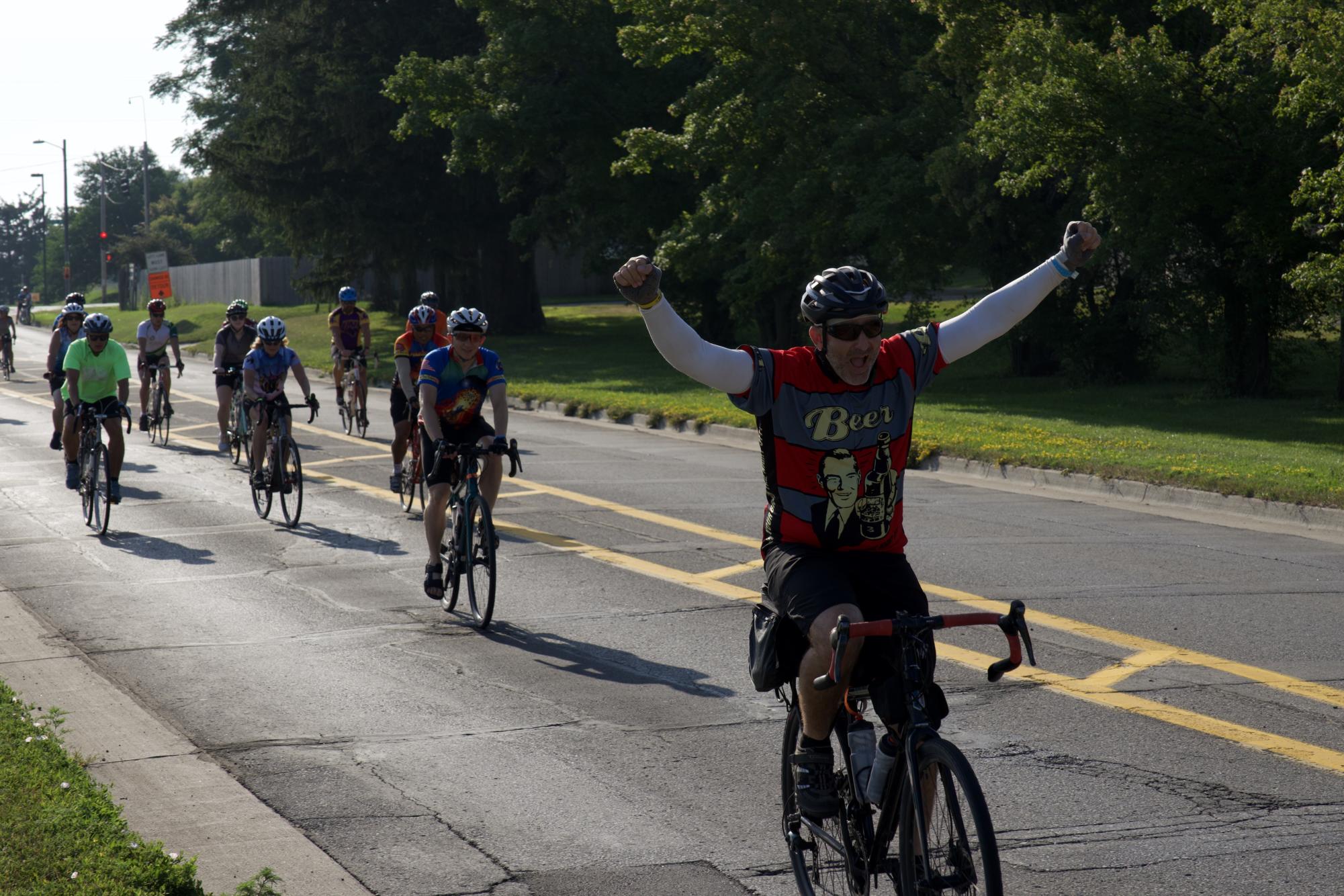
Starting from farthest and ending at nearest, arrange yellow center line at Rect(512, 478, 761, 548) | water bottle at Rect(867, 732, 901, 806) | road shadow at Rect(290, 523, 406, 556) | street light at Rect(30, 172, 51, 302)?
1. street light at Rect(30, 172, 51, 302)
2. yellow center line at Rect(512, 478, 761, 548)
3. road shadow at Rect(290, 523, 406, 556)
4. water bottle at Rect(867, 732, 901, 806)

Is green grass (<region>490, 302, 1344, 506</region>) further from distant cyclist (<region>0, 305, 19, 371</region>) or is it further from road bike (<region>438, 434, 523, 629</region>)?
distant cyclist (<region>0, 305, 19, 371</region>)

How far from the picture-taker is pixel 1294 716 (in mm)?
6773

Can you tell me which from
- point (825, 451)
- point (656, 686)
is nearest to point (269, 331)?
point (656, 686)

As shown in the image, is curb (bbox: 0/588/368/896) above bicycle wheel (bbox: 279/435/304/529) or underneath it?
underneath

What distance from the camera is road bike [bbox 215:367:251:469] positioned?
1586 cm

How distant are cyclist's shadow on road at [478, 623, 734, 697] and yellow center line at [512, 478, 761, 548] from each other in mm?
3307

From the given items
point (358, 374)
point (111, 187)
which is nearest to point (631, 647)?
point (358, 374)

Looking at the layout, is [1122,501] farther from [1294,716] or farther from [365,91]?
[365,91]

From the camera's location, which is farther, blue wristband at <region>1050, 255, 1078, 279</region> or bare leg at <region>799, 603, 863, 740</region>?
blue wristband at <region>1050, 255, 1078, 279</region>

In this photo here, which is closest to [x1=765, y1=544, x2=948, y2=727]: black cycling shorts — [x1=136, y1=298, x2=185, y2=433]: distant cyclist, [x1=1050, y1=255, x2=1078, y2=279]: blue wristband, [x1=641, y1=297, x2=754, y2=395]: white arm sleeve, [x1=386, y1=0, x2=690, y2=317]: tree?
[x1=641, y1=297, x2=754, y2=395]: white arm sleeve

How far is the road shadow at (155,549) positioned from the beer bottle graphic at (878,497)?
8.43 m

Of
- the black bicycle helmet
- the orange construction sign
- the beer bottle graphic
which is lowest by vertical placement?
the beer bottle graphic

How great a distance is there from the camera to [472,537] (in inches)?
372

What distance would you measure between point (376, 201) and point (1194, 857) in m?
40.0
